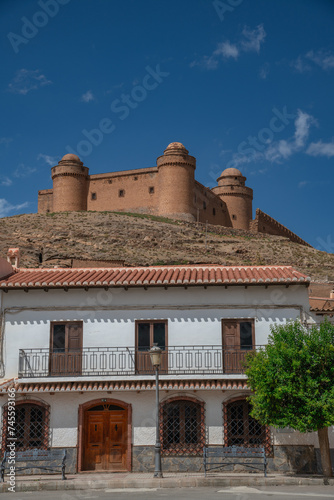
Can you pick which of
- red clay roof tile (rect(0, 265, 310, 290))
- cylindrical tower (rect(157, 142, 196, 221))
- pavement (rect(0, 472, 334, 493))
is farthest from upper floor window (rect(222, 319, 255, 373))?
cylindrical tower (rect(157, 142, 196, 221))

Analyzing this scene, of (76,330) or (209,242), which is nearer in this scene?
(76,330)

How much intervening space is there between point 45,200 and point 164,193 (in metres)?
21.4

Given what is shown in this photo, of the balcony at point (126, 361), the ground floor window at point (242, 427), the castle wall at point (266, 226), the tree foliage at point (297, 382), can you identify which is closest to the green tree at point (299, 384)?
the tree foliage at point (297, 382)

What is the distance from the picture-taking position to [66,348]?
19953mm

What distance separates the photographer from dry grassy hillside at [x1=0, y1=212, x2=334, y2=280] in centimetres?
6047

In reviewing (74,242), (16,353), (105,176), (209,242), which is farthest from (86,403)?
(105,176)

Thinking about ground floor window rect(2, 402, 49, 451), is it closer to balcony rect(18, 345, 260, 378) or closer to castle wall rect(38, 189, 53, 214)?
balcony rect(18, 345, 260, 378)

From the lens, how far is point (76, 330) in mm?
20156

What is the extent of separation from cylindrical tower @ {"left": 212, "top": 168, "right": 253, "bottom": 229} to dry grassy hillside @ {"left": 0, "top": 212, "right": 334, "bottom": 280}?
1241 cm

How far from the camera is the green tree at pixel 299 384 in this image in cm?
1631

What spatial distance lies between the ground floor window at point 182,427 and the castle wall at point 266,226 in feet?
221

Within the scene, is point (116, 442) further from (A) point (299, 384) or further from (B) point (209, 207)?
(B) point (209, 207)

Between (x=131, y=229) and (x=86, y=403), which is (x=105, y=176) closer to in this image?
(x=131, y=229)

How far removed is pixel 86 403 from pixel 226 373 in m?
4.73
